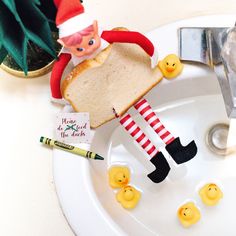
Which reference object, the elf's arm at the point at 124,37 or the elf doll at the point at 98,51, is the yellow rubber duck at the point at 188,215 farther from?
the elf's arm at the point at 124,37

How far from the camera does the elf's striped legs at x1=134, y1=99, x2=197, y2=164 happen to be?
71 cm

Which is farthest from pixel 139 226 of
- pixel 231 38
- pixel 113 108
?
pixel 231 38

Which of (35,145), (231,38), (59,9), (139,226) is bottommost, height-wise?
(139,226)

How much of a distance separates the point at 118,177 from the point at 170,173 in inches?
3.8

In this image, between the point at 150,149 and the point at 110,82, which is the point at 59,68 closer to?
the point at 110,82

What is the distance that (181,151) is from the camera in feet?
2.33

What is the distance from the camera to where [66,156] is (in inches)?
27.1

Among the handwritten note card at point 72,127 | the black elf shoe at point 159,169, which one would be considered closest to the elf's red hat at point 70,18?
the handwritten note card at point 72,127

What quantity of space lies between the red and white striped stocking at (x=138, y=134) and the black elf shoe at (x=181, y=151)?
30mm

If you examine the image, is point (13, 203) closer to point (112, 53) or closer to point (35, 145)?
point (35, 145)

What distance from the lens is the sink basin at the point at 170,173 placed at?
67 cm

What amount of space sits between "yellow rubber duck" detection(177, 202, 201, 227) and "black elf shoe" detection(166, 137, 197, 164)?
8cm

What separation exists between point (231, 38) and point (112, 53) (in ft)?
0.63

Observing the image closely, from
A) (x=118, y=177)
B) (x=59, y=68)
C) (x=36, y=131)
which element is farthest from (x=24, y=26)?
(x=118, y=177)
